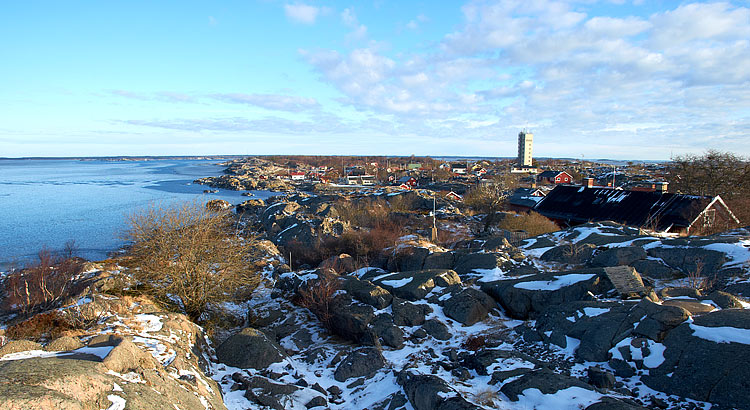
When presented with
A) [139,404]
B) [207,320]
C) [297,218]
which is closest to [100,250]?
[297,218]

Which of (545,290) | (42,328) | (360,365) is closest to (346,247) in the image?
(545,290)

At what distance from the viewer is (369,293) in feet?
48.9

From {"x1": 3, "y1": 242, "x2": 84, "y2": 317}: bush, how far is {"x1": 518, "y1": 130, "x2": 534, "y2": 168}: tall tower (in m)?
165

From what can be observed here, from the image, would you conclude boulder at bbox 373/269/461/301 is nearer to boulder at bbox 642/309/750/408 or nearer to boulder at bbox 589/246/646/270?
boulder at bbox 589/246/646/270


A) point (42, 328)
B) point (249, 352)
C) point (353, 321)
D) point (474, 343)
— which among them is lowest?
point (249, 352)

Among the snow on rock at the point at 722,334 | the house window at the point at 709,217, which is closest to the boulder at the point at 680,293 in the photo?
the snow on rock at the point at 722,334

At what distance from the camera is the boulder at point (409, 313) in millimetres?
13398

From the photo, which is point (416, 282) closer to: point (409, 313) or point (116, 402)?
point (409, 313)

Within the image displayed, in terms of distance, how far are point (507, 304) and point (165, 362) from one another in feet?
35.0

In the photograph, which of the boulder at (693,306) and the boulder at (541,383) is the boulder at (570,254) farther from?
the boulder at (541,383)

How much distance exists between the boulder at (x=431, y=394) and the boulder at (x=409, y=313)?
388 centimetres

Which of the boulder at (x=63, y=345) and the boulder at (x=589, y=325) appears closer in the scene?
the boulder at (x=63, y=345)

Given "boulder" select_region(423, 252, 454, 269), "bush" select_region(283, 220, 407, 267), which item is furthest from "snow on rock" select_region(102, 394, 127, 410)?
"bush" select_region(283, 220, 407, 267)

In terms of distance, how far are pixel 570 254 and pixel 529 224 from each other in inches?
464
